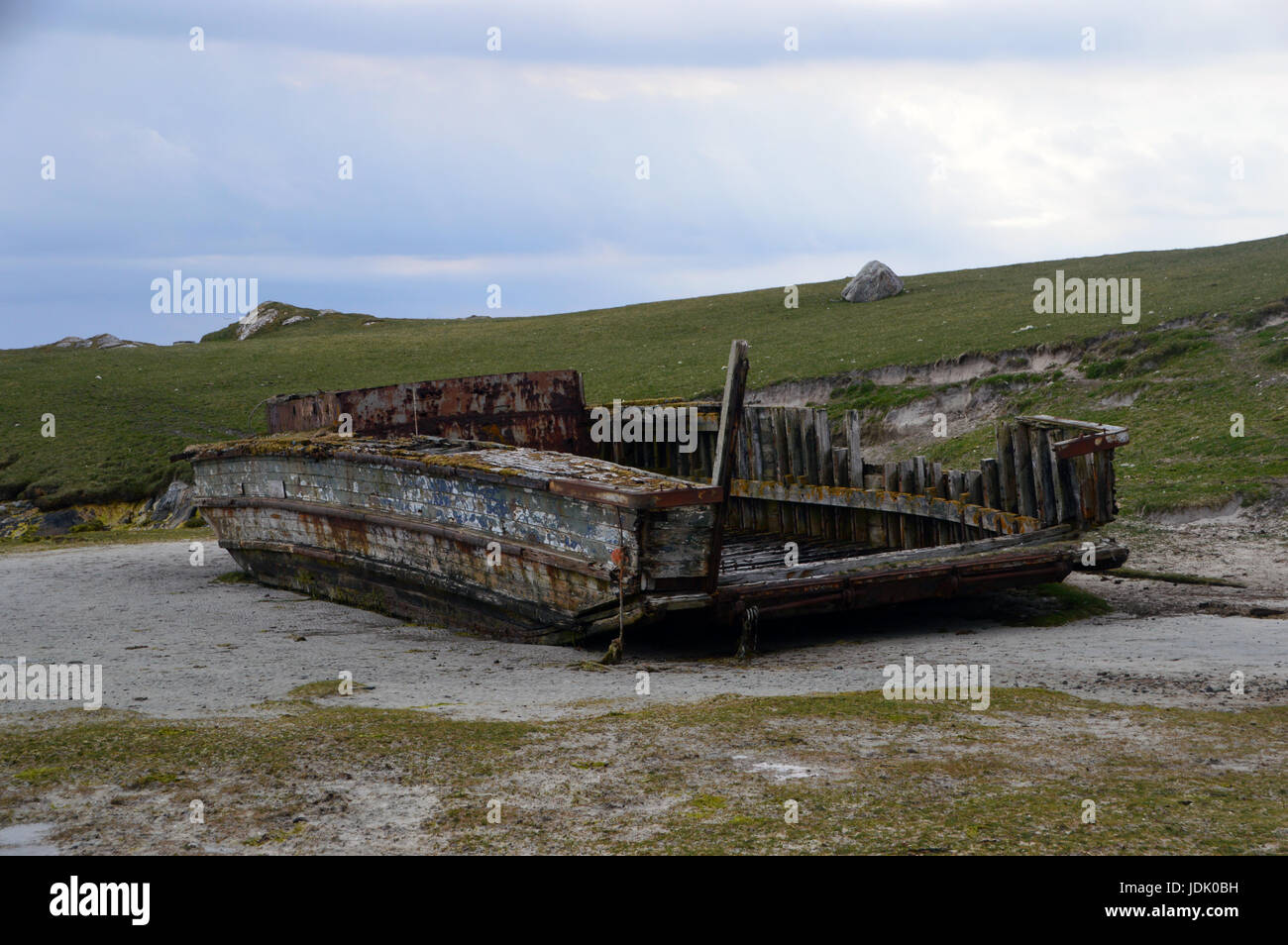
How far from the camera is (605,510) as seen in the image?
895cm

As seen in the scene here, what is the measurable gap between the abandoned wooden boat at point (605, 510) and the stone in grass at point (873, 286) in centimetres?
3511

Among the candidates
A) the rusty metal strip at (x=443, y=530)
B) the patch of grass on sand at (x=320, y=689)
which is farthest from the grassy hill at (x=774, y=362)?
the patch of grass on sand at (x=320, y=689)

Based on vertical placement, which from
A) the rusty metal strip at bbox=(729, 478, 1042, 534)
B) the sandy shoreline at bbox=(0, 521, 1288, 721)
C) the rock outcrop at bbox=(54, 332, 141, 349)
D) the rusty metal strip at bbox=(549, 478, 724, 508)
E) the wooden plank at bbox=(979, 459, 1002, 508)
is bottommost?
the sandy shoreline at bbox=(0, 521, 1288, 721)

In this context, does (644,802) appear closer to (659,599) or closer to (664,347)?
(659,599)

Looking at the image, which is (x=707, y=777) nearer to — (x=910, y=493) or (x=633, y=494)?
(x=633, y=494)

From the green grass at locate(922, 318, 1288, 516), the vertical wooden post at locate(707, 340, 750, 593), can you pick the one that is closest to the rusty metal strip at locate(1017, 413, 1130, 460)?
the vertical wooden post at locate(707, 340, 750, 593)

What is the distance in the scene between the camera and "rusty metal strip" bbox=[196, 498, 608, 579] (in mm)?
9273

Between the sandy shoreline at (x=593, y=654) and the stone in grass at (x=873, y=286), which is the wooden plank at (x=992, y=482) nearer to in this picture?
the sandy shoreline at (x=593, y=654)

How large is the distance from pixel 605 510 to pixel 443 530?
2182mm

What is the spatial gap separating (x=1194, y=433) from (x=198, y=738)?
678 inches

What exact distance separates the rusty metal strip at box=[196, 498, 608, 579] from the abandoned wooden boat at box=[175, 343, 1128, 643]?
24 mm

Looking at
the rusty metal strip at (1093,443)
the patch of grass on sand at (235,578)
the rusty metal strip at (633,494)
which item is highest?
the rusty metal strip at (1093,443)

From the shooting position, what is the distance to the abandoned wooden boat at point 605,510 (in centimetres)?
913

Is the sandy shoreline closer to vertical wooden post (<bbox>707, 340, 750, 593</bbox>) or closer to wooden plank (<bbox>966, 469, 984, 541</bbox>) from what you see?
vertical wooden post (<bbox>707, 340, 750, 593</bbox>)
